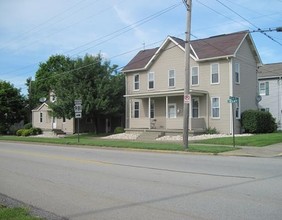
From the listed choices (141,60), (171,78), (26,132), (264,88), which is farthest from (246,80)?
(26,132)

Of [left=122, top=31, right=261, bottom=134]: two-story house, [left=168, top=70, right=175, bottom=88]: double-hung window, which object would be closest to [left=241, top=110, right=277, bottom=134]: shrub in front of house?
[left=122, top=31, right=261, bottom=134]: two-story house

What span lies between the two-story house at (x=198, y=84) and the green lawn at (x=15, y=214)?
25.9 metres

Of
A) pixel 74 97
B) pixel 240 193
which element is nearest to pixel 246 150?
pixel 240 193

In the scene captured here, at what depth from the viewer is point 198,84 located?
34.7 metres

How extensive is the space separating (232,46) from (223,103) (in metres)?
4.83

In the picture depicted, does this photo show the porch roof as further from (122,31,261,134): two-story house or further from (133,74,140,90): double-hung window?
(133,74,140,90): double-hung window

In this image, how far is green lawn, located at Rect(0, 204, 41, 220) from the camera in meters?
6.65

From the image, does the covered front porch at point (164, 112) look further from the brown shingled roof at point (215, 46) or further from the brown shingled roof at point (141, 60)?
the brown shingled roof at point (215, 46)

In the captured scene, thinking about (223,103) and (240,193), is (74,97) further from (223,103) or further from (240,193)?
(240,193)

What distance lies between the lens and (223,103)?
32969mm

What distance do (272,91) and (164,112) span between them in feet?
49.4

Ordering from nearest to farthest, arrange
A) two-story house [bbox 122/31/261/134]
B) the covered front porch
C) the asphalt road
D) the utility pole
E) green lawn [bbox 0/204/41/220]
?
green lawn [bbox 0/204/41/220]
the asphalt road
the utility pole
two-story house [bbox 122/31/261/134]
the covered front porch

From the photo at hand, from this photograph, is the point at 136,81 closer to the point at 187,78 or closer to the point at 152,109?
the point at 152,109

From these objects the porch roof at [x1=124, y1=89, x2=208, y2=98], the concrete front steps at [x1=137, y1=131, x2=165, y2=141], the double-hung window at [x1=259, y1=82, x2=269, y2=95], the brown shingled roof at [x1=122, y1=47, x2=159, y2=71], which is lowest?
the concrete front steps at [x1=137, y1=131, x2=165, y2=141]
